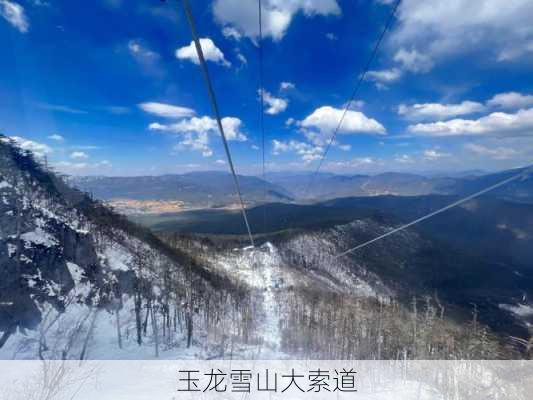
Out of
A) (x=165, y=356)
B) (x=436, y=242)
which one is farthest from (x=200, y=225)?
(x=165, y=356)

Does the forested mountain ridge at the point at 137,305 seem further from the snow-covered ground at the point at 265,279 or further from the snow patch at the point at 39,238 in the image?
the snow-covered ground at the point at 265,279

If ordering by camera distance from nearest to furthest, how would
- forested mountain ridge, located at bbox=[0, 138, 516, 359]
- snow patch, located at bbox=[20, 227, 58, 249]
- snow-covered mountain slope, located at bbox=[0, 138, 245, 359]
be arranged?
snow-covered mountain slope, located at bbox=[0, 138, 245, 359]
forested mountain ridge, located at bbox=[0, 138, 516, 359]
snow patch, located at bbox=[20, 227, 58, 249]

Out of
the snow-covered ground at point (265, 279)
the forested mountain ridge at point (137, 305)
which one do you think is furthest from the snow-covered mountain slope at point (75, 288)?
the snow-covered ground at point (265, 279)

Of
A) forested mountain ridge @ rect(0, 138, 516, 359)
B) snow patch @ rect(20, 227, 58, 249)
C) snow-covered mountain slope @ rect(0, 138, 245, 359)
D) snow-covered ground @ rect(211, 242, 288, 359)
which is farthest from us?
snow-covered ground @ rect(211, 242, 288, 359)

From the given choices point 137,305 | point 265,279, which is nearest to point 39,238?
point 137,305

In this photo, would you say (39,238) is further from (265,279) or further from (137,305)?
(265,279)

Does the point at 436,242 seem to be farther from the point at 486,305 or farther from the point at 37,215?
the point at 37,215

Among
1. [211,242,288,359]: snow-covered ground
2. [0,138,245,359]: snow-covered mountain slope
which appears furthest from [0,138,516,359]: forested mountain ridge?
[211,242,288,359]: snow-covered ground

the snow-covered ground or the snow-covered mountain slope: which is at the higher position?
the snow-covered mountain slope

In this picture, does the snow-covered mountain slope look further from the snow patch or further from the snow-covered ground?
the snow-covered ground

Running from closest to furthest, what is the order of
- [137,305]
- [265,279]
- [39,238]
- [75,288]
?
1. [75,288]
2. [39,238]
3. [137,305]
4. [265,279]

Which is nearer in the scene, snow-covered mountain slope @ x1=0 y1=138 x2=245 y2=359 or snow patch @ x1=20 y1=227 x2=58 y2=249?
snow-covered mountain slope @ x1=0 y1=138 x2=245 y2=359
